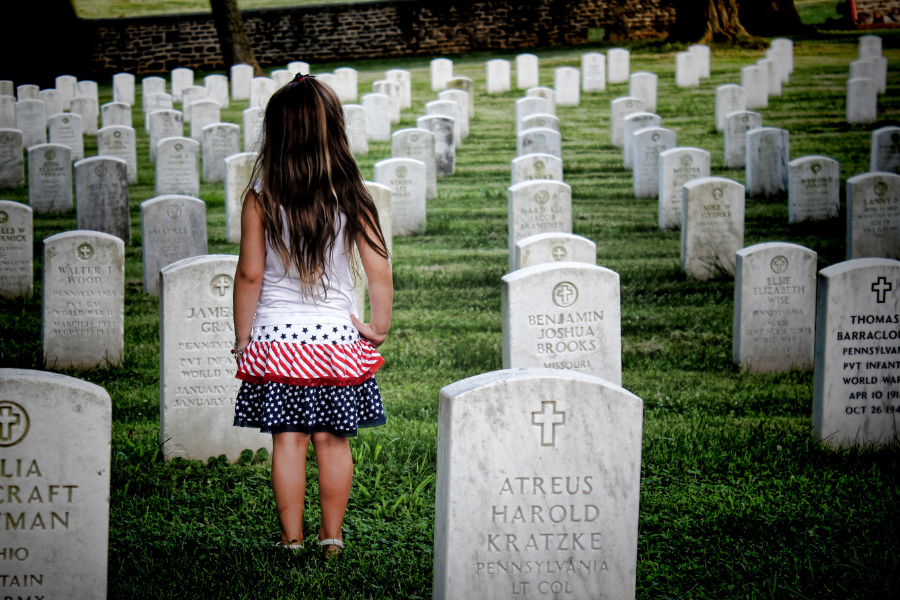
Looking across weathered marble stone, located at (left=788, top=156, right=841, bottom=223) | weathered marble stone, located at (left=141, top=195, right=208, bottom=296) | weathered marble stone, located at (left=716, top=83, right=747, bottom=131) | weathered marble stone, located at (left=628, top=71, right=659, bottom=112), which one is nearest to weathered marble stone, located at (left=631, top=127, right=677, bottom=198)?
weathered marble stone, located at (left=788, top=156, right=841, bottom=223)

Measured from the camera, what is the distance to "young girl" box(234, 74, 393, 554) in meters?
3.63

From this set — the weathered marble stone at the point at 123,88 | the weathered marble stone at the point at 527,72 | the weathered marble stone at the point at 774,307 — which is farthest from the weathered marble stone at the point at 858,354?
the weathered marble stone at the point at 123,88

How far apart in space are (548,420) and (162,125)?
15.7m

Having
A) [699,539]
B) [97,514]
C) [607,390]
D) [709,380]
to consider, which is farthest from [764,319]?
[97,514]

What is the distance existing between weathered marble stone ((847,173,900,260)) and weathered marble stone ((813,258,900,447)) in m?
4.52

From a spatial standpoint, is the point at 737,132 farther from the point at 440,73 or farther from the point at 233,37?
the point at 233,37

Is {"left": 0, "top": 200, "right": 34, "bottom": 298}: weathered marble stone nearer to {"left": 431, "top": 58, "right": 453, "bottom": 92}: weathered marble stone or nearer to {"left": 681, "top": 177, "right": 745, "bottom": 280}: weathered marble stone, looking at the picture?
{"left": 681, "top": 177, "right": 745, "bottom": 280}: weathered marble stone

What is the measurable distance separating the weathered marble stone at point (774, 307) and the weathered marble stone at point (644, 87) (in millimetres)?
14572

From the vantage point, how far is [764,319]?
7.18 m

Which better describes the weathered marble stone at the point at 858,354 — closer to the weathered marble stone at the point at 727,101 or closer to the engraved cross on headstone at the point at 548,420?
the engraved cross on headstone at the point at 548,420

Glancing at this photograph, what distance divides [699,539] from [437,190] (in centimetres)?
1054

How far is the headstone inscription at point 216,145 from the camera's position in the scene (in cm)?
1573

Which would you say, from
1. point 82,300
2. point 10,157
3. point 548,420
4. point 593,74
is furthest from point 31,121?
point 548,420

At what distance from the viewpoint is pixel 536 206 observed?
9789mm
